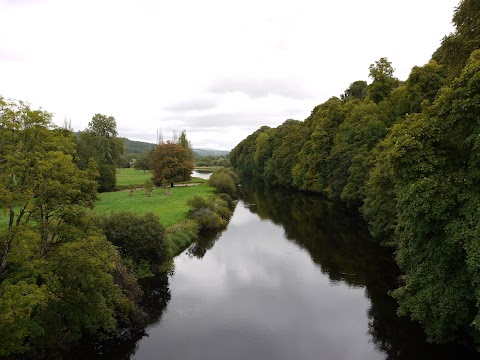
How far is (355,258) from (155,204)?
27.7 m

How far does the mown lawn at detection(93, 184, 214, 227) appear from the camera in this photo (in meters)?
39.2

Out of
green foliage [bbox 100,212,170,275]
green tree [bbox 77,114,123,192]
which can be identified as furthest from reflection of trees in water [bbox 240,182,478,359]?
green tree [bbox 77,114,123,192]

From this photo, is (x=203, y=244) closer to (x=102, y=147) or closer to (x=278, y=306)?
(x=278, y=306)

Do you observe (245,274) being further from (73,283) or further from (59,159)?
(59,159)

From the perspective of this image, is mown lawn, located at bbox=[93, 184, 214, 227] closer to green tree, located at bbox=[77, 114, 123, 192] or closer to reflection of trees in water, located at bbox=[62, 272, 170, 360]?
green tree, located at bbox=[77, 114, 123, 192]

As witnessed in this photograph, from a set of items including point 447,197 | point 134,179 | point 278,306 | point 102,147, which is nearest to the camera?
point 447,197

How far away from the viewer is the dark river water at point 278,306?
→ 16.9 m

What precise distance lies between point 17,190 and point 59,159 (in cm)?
192

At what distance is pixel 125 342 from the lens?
57.6 feet

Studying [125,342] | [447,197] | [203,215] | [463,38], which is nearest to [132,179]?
[203,215]

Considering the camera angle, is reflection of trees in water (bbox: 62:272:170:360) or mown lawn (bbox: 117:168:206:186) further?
mown lawn (bbox: 117:168:206:186)

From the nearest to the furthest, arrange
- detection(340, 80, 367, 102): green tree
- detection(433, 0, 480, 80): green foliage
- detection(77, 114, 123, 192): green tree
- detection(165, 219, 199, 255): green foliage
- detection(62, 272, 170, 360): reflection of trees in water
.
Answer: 1. detection(62, 272, 170, 360): reflection of trees in water
2. detection(433, 0, 480, 80): green foliage
3. detection(165, 219, 199, 255): green foliage
4. detection(77, 114, 123, 192): green tree
5. detection(340, 80, 367, 102): green tree

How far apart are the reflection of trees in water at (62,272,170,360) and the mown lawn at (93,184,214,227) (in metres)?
13.5

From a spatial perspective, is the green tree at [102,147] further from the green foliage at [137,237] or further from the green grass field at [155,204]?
the green foliage at [137,237]
